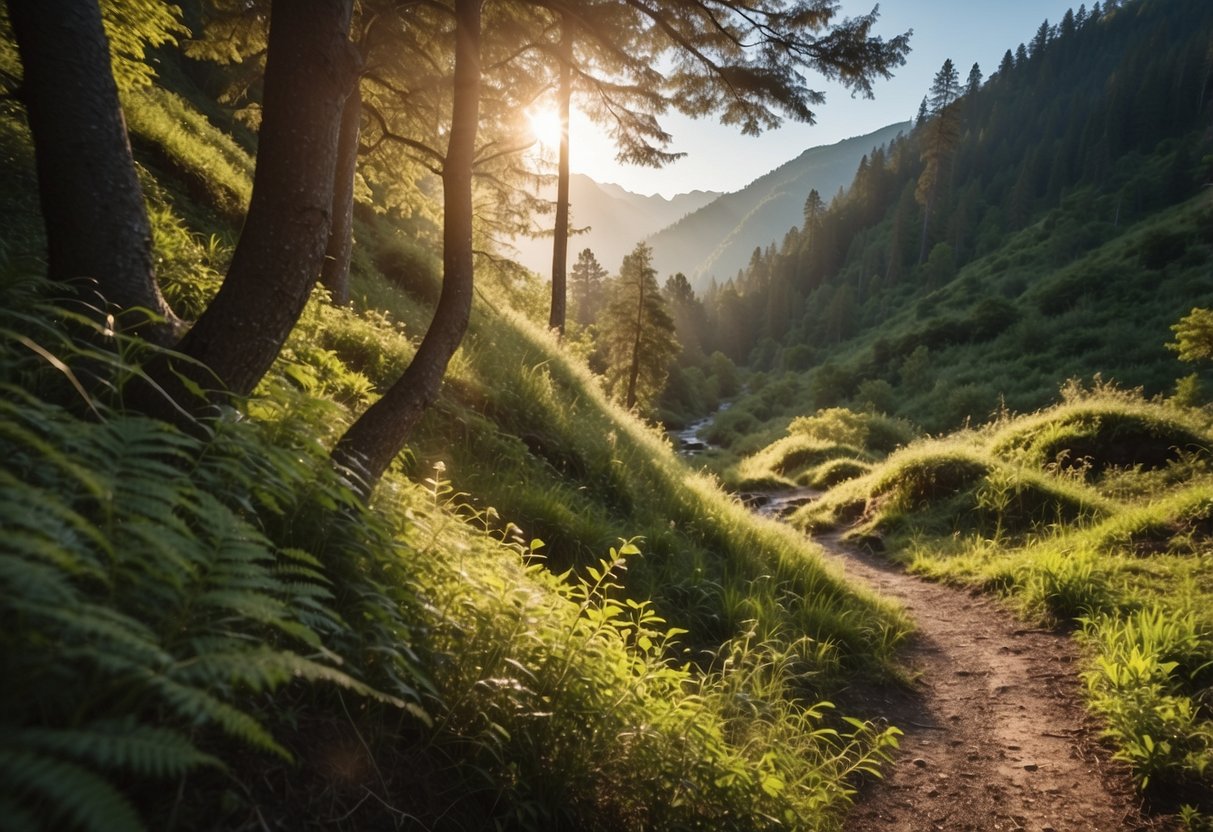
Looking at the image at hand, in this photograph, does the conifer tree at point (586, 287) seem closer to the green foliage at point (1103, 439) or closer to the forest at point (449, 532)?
the green foliage at point (1103, 439)

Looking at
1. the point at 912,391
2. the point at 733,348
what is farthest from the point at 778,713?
the point at 733,348

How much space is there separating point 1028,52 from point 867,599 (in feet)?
562

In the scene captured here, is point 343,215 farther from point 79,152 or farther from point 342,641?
point 342,641

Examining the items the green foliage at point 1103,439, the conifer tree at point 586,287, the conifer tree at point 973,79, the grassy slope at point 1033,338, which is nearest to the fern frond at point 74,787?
the green foliage at point 1103,439

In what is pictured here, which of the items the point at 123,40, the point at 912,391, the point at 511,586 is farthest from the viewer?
the point at 912,391

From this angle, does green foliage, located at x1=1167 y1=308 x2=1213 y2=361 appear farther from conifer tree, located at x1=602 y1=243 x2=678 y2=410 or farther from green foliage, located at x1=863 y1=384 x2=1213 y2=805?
conifer tree, located at x1=602 y1=243 x2=678 y2=410

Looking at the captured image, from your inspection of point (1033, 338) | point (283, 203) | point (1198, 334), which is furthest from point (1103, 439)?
point (1033, 338)

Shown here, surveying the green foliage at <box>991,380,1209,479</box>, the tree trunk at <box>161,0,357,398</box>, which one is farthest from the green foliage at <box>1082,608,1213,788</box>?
the green foliage at <box>991,380,1209,479</box>

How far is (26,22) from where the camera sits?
2.48 meters

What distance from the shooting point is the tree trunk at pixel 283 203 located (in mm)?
2596

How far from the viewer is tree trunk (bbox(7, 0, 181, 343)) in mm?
2496

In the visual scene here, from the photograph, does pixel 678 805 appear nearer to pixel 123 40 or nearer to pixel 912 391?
pixel 123 40

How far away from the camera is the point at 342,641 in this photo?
201 cm

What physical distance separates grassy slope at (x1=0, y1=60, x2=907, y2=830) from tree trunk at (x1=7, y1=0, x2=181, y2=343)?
324 mm
